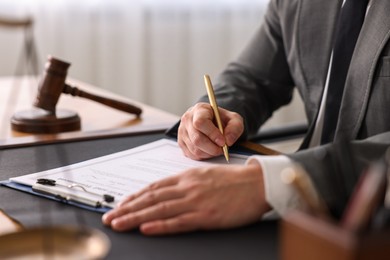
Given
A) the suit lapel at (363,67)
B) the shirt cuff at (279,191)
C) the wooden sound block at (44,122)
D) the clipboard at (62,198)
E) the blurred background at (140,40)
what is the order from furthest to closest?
the blurred background at (140,40) < the wooden sound block at (44,122) < the suit lapel at (363,67) < the clipboard at (62,198) < the shirt cuff at (279,191)

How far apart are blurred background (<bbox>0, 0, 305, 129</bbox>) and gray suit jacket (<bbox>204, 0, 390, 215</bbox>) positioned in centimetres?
158

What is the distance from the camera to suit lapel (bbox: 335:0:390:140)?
1.33 m

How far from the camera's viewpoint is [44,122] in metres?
1.49

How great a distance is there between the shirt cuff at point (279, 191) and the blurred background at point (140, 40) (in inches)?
91.2

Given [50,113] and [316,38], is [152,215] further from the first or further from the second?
[316,38]

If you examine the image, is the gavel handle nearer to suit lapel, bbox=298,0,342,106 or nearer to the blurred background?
suit lapel, bbox=298,0,342,106

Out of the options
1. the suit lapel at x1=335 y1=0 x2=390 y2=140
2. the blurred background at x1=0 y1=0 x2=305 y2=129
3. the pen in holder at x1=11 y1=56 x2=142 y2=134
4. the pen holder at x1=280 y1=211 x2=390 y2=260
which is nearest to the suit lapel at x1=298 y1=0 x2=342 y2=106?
the suit lapel at x1=335 y1=0 x2=390 y2=140

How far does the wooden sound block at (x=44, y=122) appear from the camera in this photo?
1482mm

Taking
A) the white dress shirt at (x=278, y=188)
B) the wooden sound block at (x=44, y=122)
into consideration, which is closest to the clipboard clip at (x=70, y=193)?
the white dress shirt at (x=278, y=188)

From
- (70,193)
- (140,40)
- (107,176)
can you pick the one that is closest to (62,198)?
(70,193)

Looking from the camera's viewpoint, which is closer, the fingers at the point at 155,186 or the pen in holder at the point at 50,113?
the fingers at the point at 155,186

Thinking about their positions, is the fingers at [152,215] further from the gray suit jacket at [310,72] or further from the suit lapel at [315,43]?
the suit lapel at [315,43]

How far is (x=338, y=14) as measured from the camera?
1518 mm

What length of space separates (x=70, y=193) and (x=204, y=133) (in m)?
0.31
